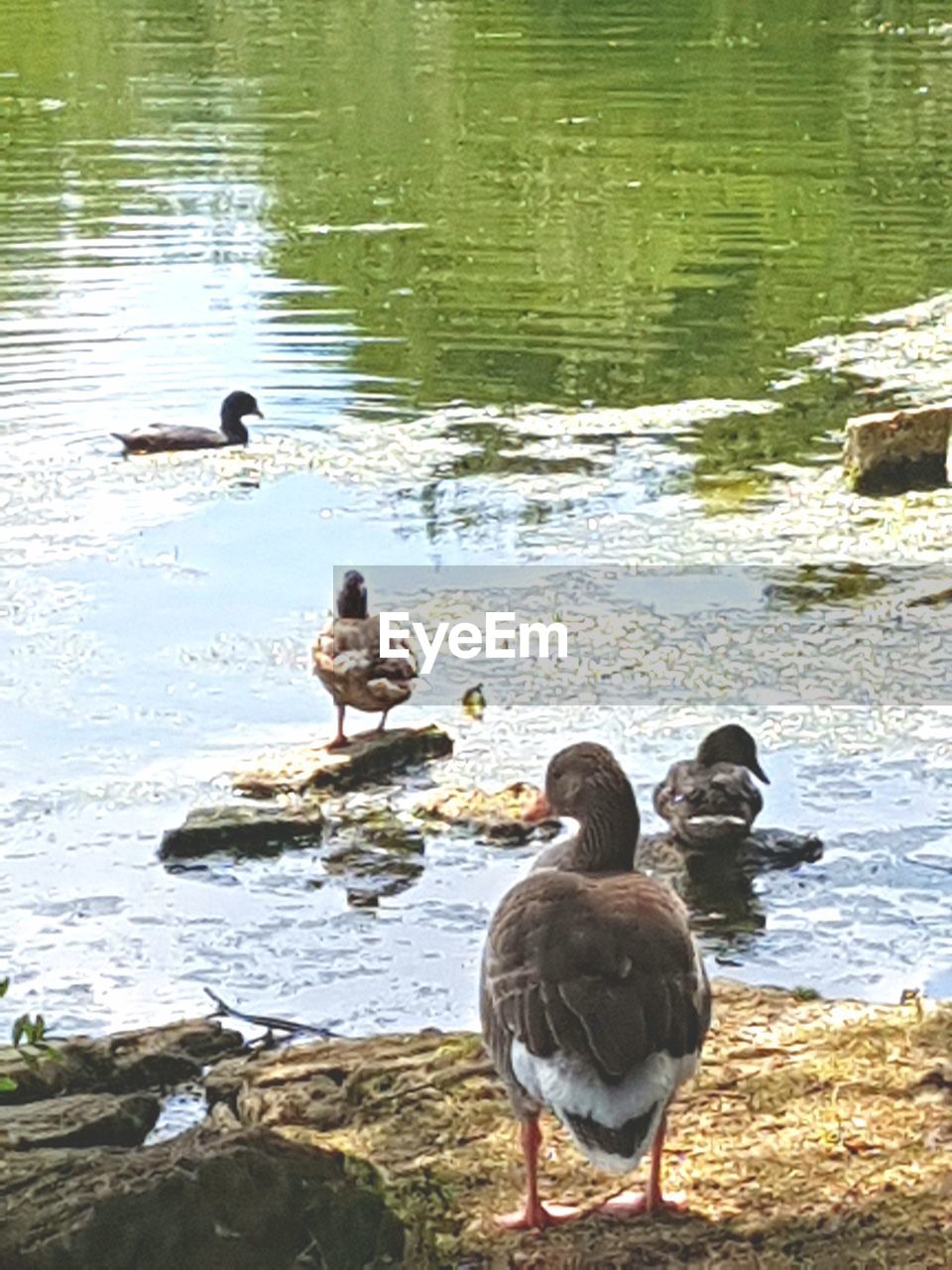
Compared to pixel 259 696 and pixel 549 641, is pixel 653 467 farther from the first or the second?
pixel 259 696

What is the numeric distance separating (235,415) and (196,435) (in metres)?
0.33

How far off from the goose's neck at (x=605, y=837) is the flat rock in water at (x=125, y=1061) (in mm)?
1737

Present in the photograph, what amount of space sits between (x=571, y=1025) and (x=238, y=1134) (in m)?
0.76

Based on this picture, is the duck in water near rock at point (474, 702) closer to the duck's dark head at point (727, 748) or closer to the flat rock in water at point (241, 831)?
the flat rock in water at point (241, 831)

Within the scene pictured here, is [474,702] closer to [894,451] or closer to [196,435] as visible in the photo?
[894,451]

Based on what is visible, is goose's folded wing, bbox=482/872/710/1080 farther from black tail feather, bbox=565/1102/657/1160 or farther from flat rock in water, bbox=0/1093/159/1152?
flat rock in water, bbox=0/1093/159/1152

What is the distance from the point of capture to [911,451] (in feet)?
45.5

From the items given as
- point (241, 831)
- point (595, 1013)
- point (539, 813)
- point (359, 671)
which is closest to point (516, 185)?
point (359, 671)

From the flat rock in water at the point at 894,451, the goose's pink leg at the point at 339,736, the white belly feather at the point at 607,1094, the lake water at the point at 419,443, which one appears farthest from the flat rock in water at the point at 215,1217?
the flat rock in water at the point at 894,451

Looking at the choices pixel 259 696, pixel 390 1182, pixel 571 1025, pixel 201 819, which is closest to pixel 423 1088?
pixel 390 1182

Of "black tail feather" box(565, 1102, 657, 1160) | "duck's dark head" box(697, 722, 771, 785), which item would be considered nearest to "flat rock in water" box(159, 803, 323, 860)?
"duck's dark head" box(697, 722, 771, 785)

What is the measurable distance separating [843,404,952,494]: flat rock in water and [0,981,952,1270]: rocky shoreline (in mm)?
6695

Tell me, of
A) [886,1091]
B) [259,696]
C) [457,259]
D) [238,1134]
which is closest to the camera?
[238,1134]

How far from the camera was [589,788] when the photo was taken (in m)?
6.28
